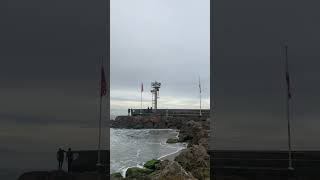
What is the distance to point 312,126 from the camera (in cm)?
856

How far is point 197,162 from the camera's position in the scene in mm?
19688

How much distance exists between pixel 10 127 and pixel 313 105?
5.20 metres

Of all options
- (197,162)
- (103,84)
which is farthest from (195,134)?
(103,84)

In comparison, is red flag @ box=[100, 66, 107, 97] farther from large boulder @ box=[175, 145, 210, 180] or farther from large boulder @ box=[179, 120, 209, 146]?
large boulder @ box=[179, 120, 209, 146]

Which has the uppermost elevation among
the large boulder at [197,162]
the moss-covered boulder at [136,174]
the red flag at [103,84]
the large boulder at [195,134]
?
the red flag at [103,84]

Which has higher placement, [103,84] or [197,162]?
[103,84]

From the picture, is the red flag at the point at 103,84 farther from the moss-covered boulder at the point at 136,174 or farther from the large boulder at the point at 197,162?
the large boulder at the point at 197,162

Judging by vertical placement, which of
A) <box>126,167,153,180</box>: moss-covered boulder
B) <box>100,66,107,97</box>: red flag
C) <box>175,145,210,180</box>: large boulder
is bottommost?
<box>126,167,153,180</box>: moss-covered boulder

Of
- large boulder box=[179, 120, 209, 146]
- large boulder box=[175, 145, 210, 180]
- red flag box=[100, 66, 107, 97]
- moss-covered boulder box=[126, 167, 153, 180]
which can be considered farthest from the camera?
large boulder box=[179, 120, 209, 146]

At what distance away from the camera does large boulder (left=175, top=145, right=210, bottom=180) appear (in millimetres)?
18125

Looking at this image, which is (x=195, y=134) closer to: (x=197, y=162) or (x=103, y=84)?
(x=197, y=162)

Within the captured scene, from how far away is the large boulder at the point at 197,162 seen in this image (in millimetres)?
18125

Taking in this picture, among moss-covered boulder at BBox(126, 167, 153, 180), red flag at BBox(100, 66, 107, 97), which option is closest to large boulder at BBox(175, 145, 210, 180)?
moss-covered boulder at BBox(126, 167, 153, 180)

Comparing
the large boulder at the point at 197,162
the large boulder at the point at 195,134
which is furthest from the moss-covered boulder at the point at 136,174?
the large boulder at the point at 195,134
